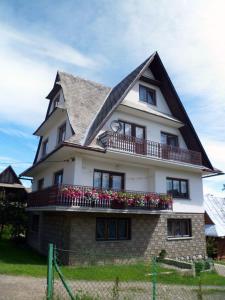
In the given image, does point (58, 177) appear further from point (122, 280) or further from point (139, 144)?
point (122, 280)

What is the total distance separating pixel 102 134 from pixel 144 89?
592 cm

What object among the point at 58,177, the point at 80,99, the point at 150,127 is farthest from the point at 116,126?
the point at 58,177

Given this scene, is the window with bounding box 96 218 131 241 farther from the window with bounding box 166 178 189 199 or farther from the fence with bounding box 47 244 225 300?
the window with bounding box 166 178 189 199

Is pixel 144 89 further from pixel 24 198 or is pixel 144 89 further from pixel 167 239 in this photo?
pixel 24 198

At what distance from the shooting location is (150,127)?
61.2ft

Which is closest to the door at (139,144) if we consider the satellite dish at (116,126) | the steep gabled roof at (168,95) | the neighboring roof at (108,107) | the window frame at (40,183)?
the satellite dish at (116,126)

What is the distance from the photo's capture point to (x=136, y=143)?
643 inches

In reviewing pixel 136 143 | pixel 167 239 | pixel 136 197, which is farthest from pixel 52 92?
pixel 167 239

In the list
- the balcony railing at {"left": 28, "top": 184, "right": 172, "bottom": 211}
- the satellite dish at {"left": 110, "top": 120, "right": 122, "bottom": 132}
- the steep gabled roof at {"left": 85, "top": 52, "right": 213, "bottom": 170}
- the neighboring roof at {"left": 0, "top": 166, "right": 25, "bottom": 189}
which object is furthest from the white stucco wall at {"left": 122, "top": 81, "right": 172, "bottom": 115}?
the neighboring roof at {"left": 0, "top": 166, "right": 25, "bottom": 189}

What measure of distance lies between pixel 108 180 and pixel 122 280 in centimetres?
614

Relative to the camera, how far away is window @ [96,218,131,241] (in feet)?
49.0

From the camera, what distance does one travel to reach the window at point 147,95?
19.2 meters

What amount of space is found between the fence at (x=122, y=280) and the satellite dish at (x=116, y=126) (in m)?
7.10

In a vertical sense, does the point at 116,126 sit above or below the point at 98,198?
above
